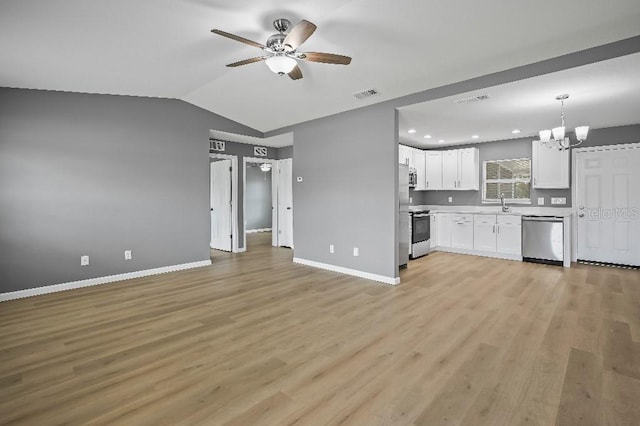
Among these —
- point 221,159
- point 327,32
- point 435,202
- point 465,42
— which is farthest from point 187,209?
point 435,202


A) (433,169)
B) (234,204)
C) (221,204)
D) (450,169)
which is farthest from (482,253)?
(221,204)

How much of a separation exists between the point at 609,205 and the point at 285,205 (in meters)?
6.46

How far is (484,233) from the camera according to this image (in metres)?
6.27

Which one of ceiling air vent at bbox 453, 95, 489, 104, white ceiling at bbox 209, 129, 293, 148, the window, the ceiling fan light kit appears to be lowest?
the window

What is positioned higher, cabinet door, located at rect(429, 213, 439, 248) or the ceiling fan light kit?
the ceiling fan light kit

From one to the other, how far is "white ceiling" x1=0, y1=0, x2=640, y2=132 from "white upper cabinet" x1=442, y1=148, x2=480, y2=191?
338cm

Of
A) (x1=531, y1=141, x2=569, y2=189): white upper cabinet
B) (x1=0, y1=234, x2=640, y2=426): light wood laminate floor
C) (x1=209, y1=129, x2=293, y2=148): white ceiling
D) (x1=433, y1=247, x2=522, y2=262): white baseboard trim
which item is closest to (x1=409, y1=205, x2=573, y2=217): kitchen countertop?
(x1=531, y1=141, x2=569, y2=189): white upper cabinet

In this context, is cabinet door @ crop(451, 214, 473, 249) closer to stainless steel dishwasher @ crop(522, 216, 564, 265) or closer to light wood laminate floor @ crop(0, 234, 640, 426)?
stainless steel dishwasher @ crop(522, 216, 564, 265)

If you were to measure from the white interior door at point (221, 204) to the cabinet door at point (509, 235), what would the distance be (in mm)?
5809

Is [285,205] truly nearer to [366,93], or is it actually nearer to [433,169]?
[433,169]

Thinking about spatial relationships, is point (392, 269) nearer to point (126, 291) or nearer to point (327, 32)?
point (327, 32)

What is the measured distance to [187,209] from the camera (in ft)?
18.0

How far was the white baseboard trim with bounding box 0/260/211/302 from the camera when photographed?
3958 mm

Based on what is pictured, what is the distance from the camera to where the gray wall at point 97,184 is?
155 inches
